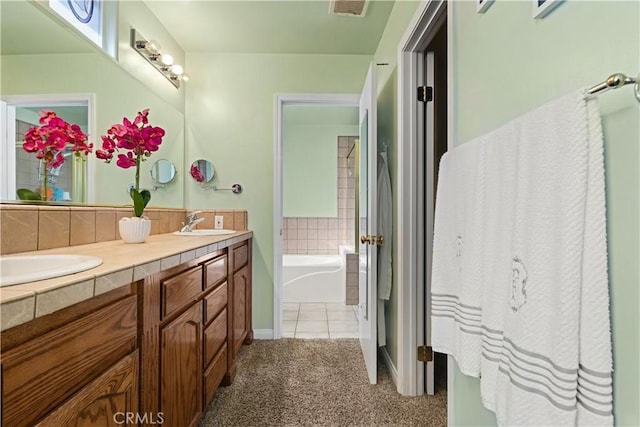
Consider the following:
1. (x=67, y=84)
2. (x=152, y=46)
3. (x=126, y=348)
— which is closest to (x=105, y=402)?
(x=126, y=348)

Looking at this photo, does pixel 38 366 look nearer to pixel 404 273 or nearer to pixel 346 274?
pixel 404 273

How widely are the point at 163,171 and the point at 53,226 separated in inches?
45.2

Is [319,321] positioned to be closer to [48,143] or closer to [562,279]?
[48,143]

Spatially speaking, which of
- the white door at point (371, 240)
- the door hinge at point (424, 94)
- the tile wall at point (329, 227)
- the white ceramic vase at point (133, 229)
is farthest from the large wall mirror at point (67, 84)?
the tile wall at point (329, 227)

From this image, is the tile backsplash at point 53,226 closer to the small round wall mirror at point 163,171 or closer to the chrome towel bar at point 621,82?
the small round wall mirror at point 163,171

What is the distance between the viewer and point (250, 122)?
8.65 feet

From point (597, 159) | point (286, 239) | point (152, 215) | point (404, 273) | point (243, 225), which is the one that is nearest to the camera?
point (597, 159)

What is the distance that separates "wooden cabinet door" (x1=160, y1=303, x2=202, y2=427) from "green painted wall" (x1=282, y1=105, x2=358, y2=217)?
3.35 m

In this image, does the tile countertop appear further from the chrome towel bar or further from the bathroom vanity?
the chrome towel bar

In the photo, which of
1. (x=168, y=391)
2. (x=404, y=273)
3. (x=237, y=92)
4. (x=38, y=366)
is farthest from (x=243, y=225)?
(x=38, y=366)

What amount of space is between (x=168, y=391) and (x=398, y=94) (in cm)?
181

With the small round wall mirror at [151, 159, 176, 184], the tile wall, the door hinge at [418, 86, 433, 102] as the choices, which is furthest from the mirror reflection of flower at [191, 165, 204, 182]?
the tile wall

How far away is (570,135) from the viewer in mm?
520

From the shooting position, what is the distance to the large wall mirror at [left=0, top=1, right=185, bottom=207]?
1128 millimetres
